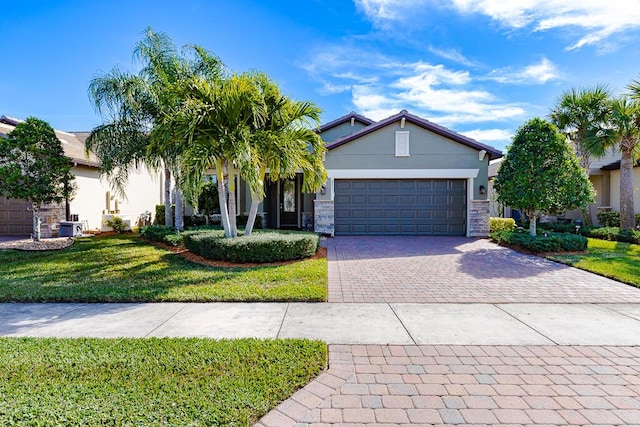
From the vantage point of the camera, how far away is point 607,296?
594cm

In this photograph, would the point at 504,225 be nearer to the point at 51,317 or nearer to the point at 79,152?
the point at 51,317

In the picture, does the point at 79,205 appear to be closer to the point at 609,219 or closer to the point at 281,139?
the point at 281,139

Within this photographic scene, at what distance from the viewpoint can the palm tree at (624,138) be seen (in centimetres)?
1268

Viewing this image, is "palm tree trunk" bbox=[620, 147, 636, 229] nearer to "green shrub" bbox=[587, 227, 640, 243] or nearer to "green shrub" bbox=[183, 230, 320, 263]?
"green shrub" bbox=[587, 227, 640, 243]

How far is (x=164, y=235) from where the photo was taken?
11.6 metres

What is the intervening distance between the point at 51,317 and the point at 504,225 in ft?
54.8

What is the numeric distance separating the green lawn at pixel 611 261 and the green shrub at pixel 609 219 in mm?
4918

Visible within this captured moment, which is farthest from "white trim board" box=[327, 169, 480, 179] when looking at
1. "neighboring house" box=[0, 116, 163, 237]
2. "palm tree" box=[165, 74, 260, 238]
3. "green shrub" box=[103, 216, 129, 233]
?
"green shrub" box=[103, 216, 129, 233]

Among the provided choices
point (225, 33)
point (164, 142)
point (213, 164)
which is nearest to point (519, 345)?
point (213, 164)

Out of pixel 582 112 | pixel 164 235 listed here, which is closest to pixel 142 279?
pixel 164 235

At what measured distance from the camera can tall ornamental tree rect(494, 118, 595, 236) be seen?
33.1ft

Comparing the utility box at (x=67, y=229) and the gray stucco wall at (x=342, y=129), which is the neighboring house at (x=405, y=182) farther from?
the utility box at (x=67, y=229)

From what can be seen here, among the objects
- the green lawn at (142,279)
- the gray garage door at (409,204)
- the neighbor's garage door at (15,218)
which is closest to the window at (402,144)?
the gray garage door at (409,204)

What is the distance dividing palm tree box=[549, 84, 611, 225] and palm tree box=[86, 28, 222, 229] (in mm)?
14715
